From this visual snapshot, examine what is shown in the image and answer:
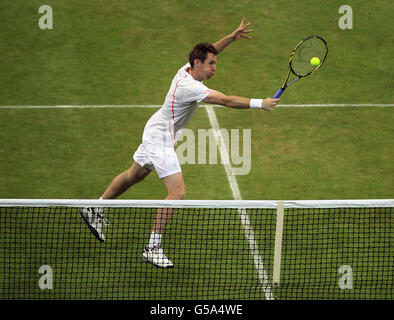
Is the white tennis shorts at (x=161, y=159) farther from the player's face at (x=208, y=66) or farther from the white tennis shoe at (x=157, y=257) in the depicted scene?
the player's face at (x=208, y=66)

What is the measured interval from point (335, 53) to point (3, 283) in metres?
8.49

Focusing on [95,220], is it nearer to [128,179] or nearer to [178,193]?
[128,179]

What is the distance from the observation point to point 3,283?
801 centimetres

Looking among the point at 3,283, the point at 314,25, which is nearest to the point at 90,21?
the point at 314,25

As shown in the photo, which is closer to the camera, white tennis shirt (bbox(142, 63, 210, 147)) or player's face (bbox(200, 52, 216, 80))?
white tennis shirt (bbox(142, 63, 210, 147))


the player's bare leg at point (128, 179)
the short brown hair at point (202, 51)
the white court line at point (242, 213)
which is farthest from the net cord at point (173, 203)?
the short brown hair at point (202, 51)

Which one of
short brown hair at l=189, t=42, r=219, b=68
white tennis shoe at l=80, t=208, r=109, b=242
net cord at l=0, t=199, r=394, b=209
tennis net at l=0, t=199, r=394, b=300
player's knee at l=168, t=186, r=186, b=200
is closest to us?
net cord at l=0, t=199, r=394, b=209

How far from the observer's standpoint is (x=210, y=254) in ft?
28.3

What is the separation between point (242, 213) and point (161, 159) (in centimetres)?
172

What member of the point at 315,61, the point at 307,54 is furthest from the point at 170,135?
the point at 307,54

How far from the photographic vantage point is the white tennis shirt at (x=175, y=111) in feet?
27.7

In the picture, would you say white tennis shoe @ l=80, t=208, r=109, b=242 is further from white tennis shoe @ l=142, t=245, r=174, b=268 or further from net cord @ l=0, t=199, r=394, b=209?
net cord @ l=0, t=199, r=394, b=209

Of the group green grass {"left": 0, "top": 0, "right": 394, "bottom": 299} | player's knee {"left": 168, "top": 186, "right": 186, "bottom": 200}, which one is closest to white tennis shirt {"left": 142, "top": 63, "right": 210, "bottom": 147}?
player's knee {"left": 168, "top": 186, "right": 186, "bottom": 200}

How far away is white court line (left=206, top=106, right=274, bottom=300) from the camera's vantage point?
319 inches
